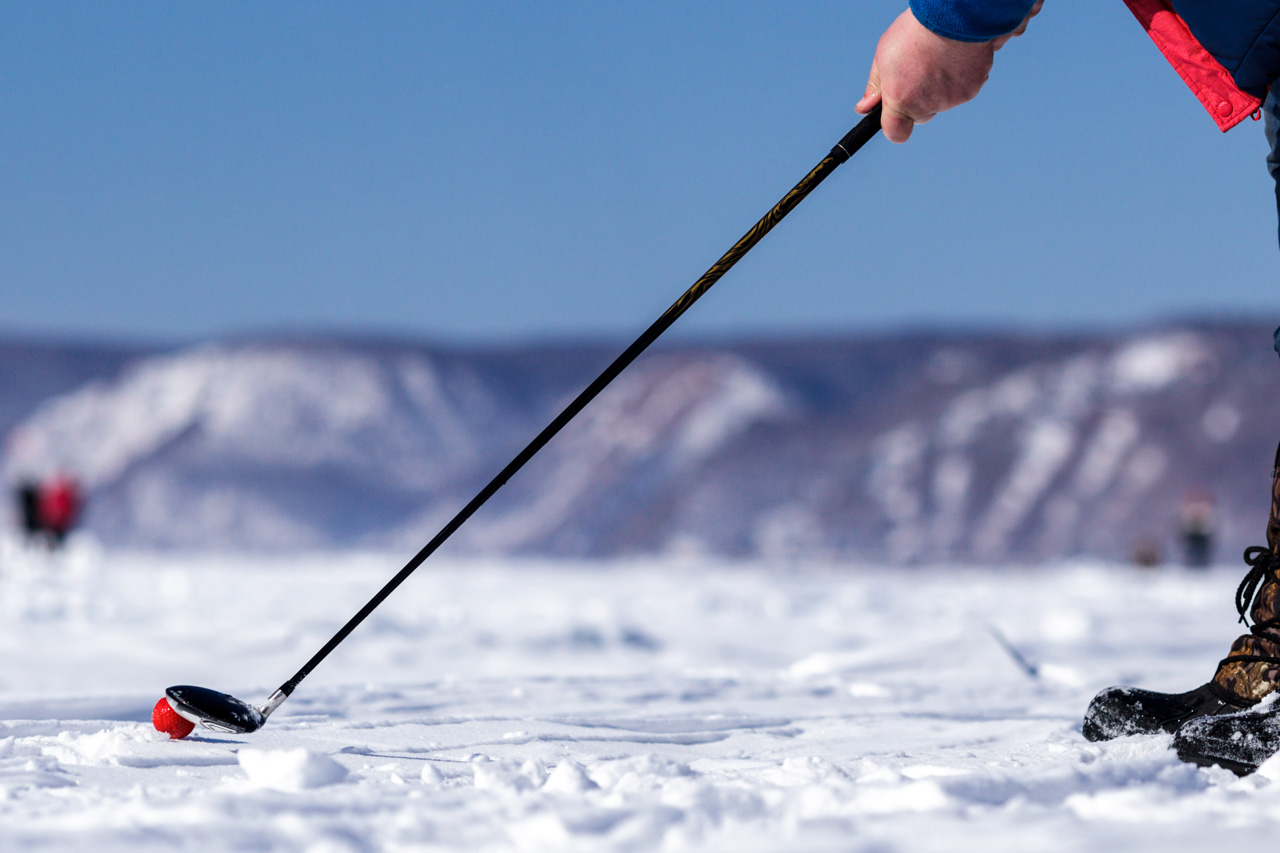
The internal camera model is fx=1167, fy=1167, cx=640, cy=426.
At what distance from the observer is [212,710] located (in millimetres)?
1810

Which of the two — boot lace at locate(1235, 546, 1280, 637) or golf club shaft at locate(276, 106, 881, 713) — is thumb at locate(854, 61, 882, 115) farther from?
boot lace at locate(1235, 546, 1280, 637)

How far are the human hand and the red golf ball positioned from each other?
152cm

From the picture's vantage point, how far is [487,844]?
3.90 feet

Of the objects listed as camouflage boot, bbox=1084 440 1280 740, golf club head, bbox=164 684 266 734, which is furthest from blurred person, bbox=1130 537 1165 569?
golf club head, bbox=164 684 266 734

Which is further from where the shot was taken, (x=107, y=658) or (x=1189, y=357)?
(x=1189, y=357)

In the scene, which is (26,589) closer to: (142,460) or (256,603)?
(256,603)

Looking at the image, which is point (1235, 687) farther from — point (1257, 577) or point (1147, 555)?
point (1147, 555)

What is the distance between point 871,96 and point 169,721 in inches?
61.4

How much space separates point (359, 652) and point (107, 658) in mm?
871

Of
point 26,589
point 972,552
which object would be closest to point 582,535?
point 972,552

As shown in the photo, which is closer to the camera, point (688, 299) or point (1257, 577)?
point (1257, 577)

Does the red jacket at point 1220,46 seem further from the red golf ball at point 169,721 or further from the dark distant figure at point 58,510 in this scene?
the dark distant figure at point 58,510

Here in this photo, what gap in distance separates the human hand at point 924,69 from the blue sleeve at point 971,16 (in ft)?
0.11

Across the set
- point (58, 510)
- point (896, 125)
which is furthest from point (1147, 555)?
point (58, 510)
